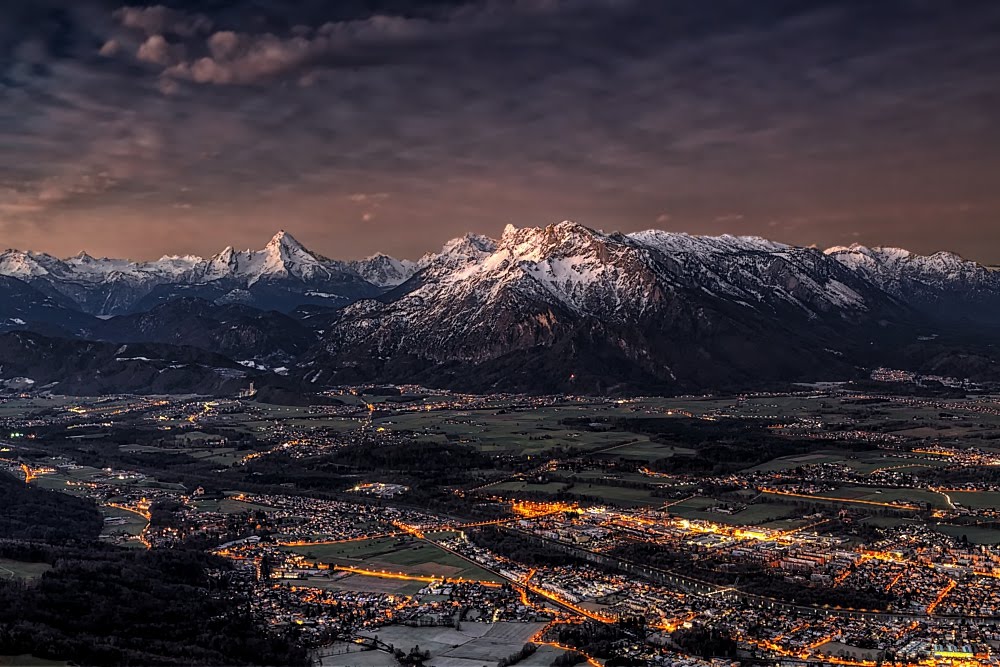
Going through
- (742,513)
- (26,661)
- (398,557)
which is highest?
(742,513)

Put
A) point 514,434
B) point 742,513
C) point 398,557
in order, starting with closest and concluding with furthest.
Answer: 1. point 398,557
2. point 742,513
3. point 514,434

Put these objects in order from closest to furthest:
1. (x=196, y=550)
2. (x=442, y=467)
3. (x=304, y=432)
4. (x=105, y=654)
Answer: (x=105, y=654) < (x=196, y=550) < (x=442, y=467) < (x=304, y=432)

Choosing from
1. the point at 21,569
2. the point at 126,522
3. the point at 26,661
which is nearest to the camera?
the point at 26,661

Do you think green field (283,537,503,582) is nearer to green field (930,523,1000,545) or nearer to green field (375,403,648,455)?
green field (930,523,1000,545)

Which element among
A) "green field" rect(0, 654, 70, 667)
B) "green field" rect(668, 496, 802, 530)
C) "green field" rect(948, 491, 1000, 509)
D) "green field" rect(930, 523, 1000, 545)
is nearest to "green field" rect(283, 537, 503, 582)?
"green field" rect(668, 496, 802, 530)

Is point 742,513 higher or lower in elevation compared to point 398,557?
higher

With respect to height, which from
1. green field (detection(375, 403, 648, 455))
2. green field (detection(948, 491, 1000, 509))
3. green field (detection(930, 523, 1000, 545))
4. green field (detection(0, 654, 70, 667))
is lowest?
green field (detection(0, 654, 70, 667))

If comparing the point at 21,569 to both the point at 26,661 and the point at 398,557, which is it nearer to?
the point at 26,661

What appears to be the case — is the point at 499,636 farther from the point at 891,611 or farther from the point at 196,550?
the point at 196,550

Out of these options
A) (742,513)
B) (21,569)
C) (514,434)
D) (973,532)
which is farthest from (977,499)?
(21,569)

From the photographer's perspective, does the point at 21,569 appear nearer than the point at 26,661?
No

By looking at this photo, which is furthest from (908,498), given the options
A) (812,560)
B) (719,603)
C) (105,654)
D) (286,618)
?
(105,654)
